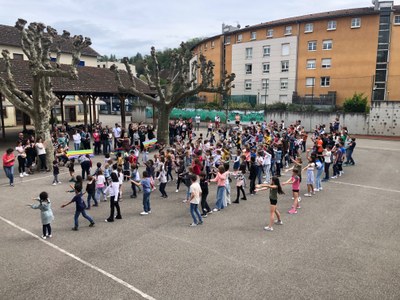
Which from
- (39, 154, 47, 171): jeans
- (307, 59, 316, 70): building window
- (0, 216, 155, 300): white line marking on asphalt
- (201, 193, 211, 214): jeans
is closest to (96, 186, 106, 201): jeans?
(0, 216, 155, 300): white line marking on asphalt

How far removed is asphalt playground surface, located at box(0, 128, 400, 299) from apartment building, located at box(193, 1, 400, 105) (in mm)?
27186

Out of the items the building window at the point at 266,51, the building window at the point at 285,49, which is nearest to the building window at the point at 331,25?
the building window at the point at 285,49

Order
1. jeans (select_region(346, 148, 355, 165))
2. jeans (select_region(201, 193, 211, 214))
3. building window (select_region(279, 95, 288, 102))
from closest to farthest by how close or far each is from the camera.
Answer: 1. jeans (select_region(201, 193, 211, 214))
2. jeans (select_region(346, 148, 355, 165))
3. building window (select_region(279, 95, 288, 102))

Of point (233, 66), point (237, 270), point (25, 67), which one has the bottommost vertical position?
point (237, 270)

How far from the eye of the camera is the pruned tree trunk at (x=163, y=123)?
2250cm

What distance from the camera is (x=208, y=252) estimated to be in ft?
26.0

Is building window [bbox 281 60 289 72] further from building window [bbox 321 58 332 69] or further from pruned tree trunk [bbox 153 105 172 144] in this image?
pruned tree trunk [bbox 153 105 172 144]

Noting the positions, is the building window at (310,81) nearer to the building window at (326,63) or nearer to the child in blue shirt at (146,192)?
the building window at (326,63)

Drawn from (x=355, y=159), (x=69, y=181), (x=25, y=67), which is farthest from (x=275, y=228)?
(x=25, y=67)

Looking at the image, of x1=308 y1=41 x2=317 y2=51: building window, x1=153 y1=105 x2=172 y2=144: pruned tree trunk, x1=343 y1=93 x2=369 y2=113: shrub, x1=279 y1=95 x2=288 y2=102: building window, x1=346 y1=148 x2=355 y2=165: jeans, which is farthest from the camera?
x1=279 y1=95 x2=288 y2=102: building window

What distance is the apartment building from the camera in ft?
131

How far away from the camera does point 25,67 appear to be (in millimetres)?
26375

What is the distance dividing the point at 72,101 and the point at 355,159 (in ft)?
125

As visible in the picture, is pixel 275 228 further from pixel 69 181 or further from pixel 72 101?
pixel 72 101
